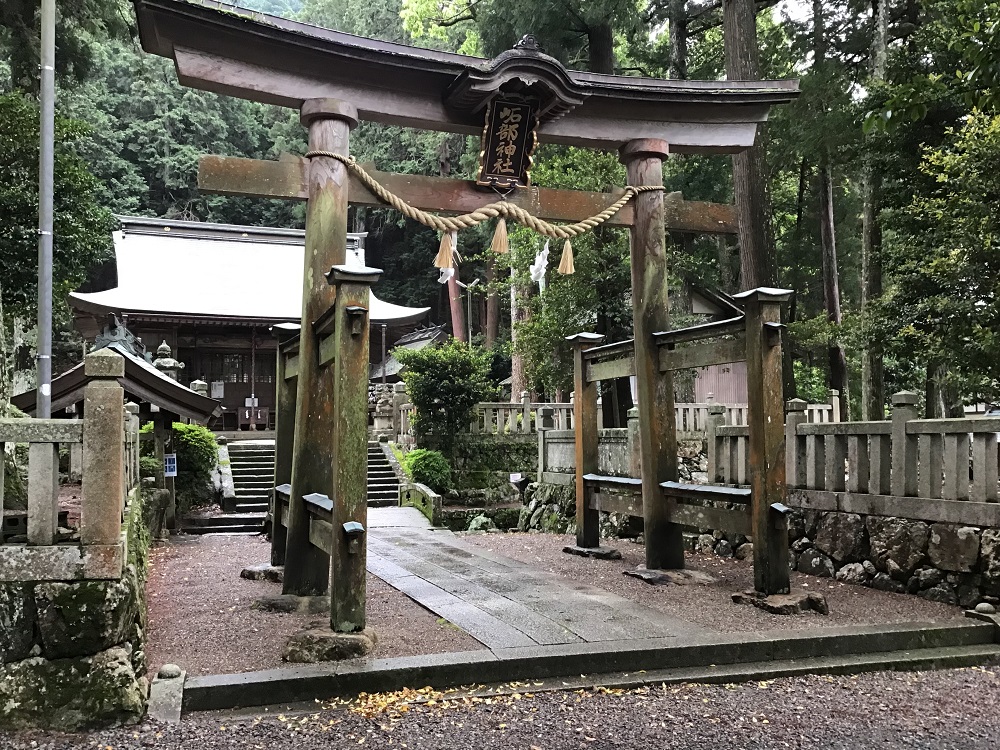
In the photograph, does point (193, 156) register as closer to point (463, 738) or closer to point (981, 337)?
point (981, 337)

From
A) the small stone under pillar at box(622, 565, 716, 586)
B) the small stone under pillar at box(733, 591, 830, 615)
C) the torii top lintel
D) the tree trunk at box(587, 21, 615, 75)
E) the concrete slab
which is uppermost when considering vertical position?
the tree trunk at box(587, 21, 615, 75)

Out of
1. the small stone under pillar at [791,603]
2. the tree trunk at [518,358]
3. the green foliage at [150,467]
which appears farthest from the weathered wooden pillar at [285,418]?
the tree trunk at [518,358]

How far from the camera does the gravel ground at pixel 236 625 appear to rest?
4.62 metres

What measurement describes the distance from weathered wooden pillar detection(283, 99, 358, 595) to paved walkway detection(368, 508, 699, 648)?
1010 mm

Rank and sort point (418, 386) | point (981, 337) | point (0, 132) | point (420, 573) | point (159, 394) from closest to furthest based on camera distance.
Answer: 1. point (420, 573)
2. point (981, 337)
3. point (159, 394)
4. point (0, 132)
5. point (418, 386)

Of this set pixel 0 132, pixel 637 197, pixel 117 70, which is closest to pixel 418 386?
pixel 0 132

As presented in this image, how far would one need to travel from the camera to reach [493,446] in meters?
18.7

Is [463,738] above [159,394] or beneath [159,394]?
beneath

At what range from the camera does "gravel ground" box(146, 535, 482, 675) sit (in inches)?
182

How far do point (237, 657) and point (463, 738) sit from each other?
1667 millimetres

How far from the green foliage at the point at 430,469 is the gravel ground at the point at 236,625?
871 cm

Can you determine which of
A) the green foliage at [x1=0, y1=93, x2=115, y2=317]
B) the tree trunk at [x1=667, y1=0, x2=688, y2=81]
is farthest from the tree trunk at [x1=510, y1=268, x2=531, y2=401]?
the green foliage at [x1=0, y1=93, x2=115, y2=317]

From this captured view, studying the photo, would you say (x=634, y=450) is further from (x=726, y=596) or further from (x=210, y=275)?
(x=210, y=275)

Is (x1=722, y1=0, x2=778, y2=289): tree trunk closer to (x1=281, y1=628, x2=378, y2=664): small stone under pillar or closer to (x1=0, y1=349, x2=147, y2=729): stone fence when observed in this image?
(x1=281, y1=628, x2=378, y2=664): small stone under pillar
